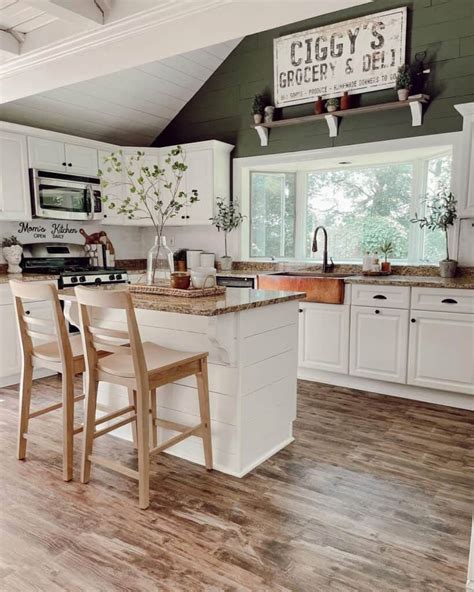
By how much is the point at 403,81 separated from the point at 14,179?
350 centimetres

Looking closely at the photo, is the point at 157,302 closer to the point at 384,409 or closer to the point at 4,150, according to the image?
the point at 384,409

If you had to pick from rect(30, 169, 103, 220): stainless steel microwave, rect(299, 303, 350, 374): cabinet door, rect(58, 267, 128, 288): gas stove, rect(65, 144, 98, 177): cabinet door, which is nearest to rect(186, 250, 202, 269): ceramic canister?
rect(58, 267, 128, 288): gas stove

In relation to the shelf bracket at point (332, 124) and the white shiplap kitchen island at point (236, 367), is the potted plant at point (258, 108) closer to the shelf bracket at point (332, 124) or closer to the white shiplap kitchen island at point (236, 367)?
the shelf bracket at point (332, 124)

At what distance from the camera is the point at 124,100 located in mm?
4766

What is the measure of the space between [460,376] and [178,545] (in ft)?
8.14

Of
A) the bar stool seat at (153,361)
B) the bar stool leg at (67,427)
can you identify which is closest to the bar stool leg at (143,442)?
the bar stool seat at (153,361)

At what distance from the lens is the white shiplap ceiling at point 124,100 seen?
4387 mm

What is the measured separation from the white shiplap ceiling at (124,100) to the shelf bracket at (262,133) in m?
0.93

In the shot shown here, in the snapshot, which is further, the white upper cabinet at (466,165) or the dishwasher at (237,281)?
the dishwasher at (237,281)

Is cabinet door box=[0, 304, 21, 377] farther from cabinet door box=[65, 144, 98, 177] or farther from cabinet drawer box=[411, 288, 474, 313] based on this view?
cabinet drawer box=[411, 288, 474, 313]

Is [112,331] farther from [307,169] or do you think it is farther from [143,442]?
[307,169]

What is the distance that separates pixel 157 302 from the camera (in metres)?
2.28

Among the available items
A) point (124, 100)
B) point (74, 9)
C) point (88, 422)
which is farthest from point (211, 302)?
point (124, 100)

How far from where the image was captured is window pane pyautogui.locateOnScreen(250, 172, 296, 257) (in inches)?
197
